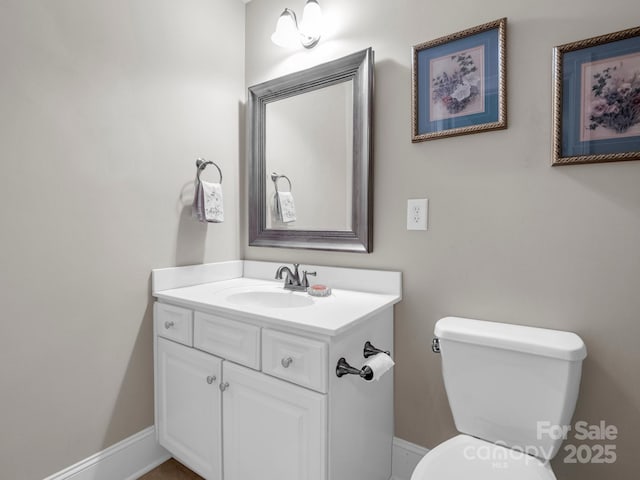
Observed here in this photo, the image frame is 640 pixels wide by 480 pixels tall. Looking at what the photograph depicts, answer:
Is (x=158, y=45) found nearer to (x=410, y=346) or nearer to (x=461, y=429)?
(x=410, y=346)

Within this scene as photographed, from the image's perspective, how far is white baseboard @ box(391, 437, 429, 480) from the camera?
1.42 metres

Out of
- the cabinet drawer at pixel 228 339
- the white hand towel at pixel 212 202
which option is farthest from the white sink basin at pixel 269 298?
the white hand towel at pixel 212 202

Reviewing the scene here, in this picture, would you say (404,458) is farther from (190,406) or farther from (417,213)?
(417,213)

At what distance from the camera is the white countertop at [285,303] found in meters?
1.08

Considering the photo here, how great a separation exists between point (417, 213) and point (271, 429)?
3.20 feet

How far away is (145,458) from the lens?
1553 millimetres

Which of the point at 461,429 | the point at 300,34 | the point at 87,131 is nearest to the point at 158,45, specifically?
the point at 87,131

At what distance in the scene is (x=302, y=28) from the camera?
5.37 feet

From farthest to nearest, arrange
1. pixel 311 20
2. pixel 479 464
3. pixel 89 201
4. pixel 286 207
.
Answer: pixel 286 207, pixel 311 20, pixel 89 201, pixel 479 464

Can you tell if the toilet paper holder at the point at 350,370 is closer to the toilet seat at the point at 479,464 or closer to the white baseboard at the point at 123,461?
the toilet seat at the point at 479,464

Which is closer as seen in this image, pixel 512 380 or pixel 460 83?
pixel 512 380

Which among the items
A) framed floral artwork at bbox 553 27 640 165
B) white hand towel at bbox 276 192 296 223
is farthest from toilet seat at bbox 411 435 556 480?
white hand towel at bbox 276 192 296 223

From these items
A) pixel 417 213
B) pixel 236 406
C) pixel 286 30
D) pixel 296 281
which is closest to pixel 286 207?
pixel 296 281

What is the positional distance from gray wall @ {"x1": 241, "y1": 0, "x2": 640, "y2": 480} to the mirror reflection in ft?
0.53
